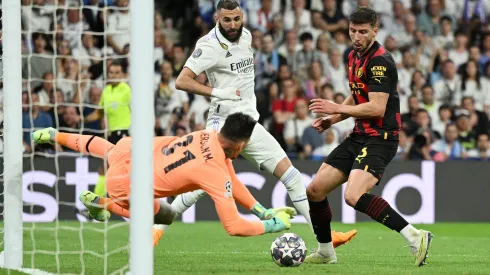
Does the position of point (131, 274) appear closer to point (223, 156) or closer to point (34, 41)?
point (223, 156)

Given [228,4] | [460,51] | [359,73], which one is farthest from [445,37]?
[359,73]

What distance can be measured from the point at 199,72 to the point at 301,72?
7.38 metres

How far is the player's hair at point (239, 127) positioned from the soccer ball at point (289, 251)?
1113 millimetres

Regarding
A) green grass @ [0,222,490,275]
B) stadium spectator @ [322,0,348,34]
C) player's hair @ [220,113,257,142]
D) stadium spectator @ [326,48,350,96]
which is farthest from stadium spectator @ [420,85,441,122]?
player's hair @ [220,113,257,142]

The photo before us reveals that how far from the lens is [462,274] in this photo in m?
7.39

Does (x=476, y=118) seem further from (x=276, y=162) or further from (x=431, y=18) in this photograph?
(x=276, y=162)

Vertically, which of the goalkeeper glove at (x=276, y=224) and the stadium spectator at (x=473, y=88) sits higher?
the stadium spectator at (x=473, y=88)

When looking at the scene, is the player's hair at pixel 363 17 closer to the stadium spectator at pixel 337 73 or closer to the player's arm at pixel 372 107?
the player's arm at pixel 372 107

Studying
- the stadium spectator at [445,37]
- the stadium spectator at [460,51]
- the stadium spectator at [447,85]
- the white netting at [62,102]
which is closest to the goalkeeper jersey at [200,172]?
the white netting at [62,102]

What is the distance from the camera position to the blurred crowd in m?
14.5

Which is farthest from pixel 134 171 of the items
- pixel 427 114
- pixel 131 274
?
pixel 427 114

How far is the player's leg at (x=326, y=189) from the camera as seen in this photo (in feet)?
26.7

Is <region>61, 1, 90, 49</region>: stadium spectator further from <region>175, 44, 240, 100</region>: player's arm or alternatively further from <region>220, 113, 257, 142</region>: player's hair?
<region>220, 113, 257, 142</region>: player's hair

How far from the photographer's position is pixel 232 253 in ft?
30.3
